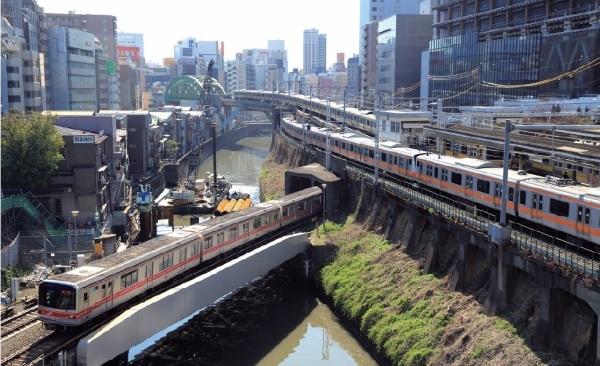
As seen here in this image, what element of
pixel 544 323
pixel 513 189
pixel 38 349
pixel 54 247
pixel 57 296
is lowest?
pixel 38 349

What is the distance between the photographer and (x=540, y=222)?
20.1 m

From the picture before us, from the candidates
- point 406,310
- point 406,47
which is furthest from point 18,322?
point 406,47

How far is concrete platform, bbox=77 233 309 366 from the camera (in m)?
17.6

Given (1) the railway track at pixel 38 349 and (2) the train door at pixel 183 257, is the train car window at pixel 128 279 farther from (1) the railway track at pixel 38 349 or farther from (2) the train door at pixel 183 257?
(2) the train door at pixel 183 257

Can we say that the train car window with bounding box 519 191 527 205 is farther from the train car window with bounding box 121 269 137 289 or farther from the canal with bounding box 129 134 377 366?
the train car window with bounding box 121 269 137 289

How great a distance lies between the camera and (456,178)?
25672mm

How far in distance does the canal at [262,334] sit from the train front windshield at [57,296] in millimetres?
3893

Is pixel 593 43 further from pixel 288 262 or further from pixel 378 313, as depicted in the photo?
pixel 378 313

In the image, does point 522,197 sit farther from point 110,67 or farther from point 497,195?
point 110,67

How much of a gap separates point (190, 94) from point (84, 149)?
75806 mm

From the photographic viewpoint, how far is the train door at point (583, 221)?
17.9 meters

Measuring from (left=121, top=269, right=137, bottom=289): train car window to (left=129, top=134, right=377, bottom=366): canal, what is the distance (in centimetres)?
259

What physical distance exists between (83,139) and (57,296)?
15.4 metres

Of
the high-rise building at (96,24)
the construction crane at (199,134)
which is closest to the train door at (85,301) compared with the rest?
the construction crane at (199,134)
